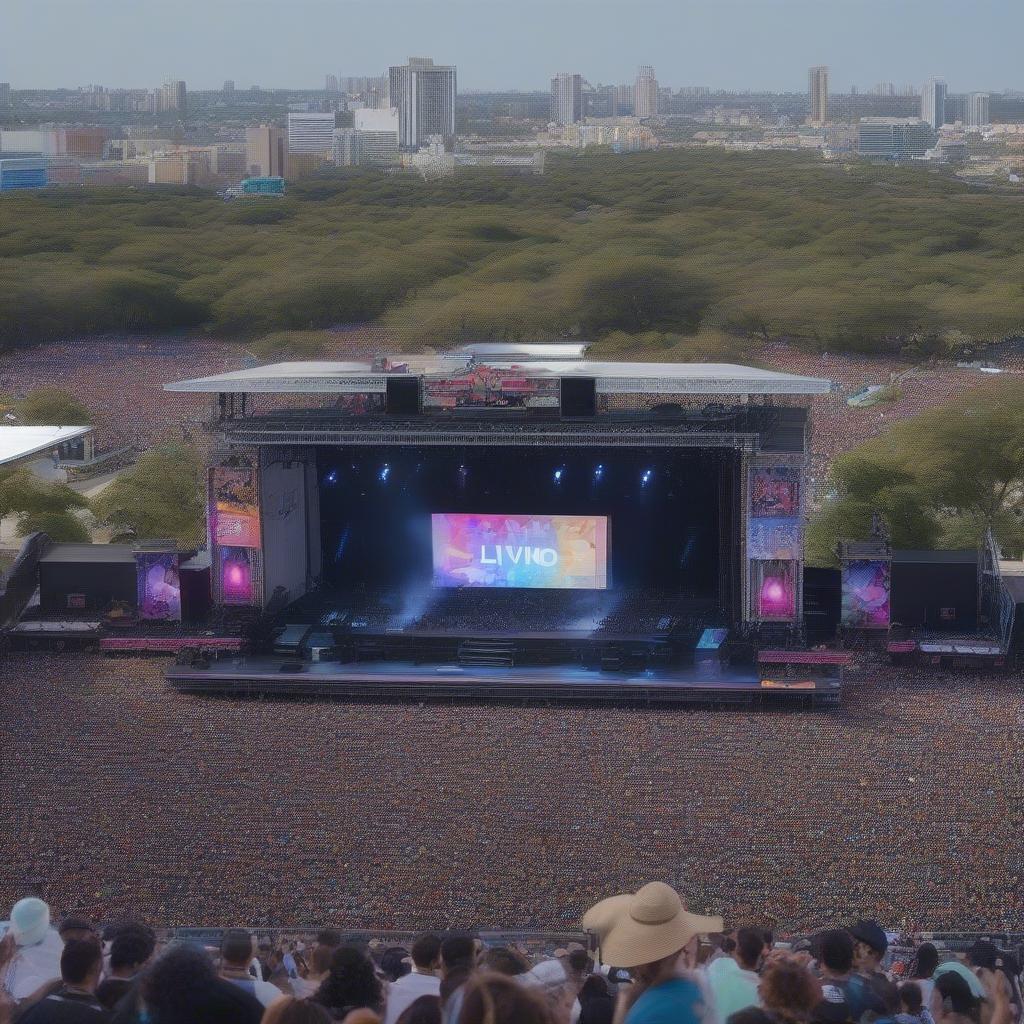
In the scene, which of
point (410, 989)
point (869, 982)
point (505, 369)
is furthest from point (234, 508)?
point (869, 982)

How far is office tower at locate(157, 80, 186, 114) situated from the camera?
41.5 meters

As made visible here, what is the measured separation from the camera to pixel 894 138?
42.1 meters

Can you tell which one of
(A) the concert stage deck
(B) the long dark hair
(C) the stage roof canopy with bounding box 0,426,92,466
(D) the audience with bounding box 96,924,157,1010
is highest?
(B) the long dark hair

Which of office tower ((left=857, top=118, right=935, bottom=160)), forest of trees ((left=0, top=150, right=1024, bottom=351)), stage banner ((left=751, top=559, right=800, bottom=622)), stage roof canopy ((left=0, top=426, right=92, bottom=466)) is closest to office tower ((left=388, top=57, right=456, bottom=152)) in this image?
forest of trees ((left=0, top=150, right=1024, bottom=351))

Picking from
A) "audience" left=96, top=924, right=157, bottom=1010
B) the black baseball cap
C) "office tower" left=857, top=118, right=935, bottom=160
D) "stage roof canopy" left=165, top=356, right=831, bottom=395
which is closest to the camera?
"audience" left=96, top=924, right=157, bottom=1010

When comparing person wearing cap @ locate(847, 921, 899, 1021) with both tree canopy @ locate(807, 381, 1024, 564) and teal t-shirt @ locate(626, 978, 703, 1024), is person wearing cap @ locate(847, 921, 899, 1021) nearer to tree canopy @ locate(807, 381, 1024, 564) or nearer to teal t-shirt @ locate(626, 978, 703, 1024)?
teal t-shirt @ locate(626, 978, 703, 1024)

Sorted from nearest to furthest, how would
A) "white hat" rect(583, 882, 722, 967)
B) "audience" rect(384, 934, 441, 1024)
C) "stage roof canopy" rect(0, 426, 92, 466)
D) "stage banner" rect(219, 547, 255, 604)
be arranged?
"white hat" rect(583, 882, 722, 967) → "audience" rect(384, 934, 441, 1024) → "stage banner" rect(219, 547, 255, 604) → "stage roof canopy" rect(0, 426, 92, 466)

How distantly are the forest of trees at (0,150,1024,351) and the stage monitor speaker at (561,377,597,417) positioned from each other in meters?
18.2

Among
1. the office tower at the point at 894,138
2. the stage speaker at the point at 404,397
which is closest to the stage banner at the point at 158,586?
the stage speaker at the point at 404,397

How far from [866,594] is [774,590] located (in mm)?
848

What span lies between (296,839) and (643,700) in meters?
3.86

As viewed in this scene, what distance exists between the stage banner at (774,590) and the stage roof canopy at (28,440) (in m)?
7.26

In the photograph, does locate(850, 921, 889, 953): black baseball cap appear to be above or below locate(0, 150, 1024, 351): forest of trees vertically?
below

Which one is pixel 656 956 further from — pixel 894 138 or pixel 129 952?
pixel 894 138
